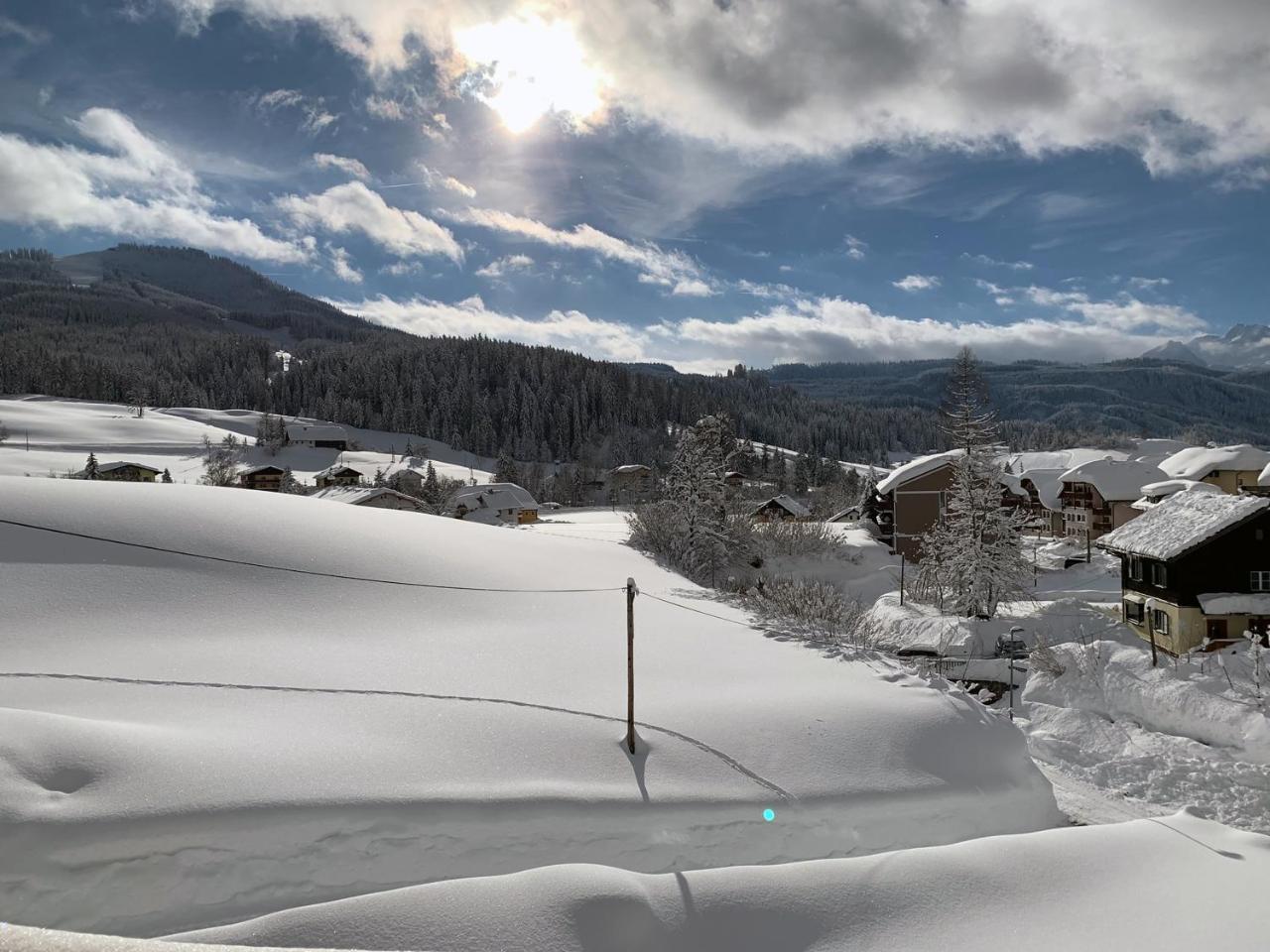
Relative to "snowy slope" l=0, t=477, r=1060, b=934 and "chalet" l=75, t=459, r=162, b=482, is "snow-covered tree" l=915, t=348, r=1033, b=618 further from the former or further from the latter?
"chalet" l=75, t=459, r=162, b=482

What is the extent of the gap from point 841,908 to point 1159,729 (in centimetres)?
1712

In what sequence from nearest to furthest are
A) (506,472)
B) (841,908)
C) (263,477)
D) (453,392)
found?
1. (841,908)
2. (263,477)
3. (506,472)
4. (453,392)

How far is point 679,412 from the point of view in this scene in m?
163

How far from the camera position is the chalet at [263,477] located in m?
77.1

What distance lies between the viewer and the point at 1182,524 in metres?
24.7

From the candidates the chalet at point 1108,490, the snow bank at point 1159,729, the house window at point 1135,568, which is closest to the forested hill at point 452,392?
the chalet at point 1108,490

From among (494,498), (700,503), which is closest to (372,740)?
(700,503)

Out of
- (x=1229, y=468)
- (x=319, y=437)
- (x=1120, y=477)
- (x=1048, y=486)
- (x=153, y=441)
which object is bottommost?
(x=1048, y=486)

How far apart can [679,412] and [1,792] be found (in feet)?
522

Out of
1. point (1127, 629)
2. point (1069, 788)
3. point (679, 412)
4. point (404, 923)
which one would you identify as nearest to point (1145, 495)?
point (1127, 629)

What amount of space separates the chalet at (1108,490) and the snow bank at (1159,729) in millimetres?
→ 28271

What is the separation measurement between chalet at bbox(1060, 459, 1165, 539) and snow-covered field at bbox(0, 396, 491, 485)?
8180cm

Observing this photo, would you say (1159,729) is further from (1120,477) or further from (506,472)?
(506,472)

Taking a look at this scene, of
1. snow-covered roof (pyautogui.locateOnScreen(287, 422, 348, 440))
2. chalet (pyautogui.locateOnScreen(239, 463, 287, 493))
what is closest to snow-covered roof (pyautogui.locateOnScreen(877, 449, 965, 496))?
chalet (pyautogui.locateOnScreen(239, 463, 287, 493))
